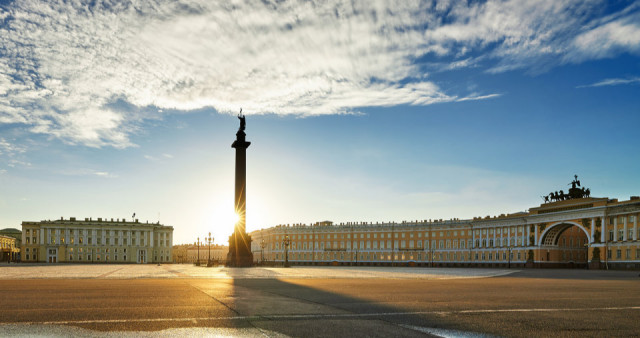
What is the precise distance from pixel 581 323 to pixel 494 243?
11462 cm

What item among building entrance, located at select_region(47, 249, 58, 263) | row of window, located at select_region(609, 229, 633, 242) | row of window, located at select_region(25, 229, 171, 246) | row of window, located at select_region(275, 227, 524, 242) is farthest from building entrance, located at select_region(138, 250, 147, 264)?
row of window, located at select_region(609, 229, 633, 242)

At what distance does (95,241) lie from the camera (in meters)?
168

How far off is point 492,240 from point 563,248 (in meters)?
17.7

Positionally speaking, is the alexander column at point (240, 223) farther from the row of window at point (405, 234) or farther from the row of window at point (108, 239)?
the row of window at point (108, 239)

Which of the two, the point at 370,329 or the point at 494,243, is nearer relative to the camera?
the point at 370,329

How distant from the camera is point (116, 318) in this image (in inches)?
448

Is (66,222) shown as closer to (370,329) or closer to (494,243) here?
(494,243)

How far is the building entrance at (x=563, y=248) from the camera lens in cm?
10162

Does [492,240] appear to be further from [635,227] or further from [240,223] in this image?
[240,223]

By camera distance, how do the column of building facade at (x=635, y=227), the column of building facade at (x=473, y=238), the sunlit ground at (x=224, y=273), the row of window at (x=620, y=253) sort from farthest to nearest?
the column of building facade at (x=473, y=238)
the column of building facade at (x=635, y=227)
the row of window at (x=620, y=253)
the sunlit ground at (x=224, y=273)

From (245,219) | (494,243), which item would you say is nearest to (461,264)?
(494,243)

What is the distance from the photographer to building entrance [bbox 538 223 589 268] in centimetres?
10162

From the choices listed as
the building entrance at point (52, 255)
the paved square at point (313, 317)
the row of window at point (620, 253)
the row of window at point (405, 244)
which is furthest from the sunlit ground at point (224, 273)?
the building entrance at point (52, 255)

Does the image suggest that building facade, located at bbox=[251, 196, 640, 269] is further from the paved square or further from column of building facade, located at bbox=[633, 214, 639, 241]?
the paved square
